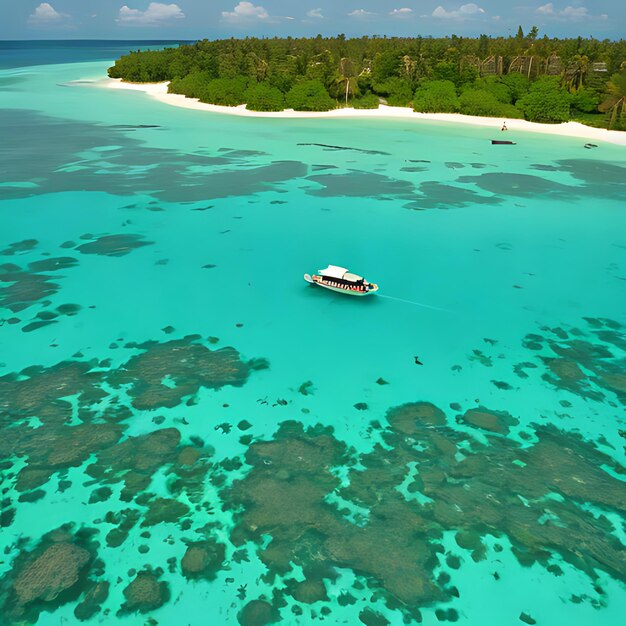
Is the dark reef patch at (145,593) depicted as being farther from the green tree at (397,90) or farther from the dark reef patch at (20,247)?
the green tree at (397,90)

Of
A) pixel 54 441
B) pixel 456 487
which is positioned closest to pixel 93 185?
pixel 54 441

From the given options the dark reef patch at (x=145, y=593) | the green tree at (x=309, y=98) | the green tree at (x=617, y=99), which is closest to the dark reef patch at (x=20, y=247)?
the dark reef patch at (x=145, y=593)

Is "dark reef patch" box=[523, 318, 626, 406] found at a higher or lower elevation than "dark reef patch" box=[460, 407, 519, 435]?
lower

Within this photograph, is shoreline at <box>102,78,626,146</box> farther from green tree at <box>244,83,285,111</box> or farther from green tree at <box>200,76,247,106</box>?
green tree at <box>200,76,247,106</box>

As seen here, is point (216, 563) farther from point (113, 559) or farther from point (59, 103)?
point (59, 103)

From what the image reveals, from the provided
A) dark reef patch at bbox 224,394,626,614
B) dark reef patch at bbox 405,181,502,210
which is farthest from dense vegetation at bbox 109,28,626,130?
dark reef patch at bbox 224,394,626,614

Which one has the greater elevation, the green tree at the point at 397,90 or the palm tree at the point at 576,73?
the palm tree at the point at 576,73

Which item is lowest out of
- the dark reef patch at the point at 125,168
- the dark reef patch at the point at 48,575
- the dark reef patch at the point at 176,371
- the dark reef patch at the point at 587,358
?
the dark reef patch at the point at 587,358
